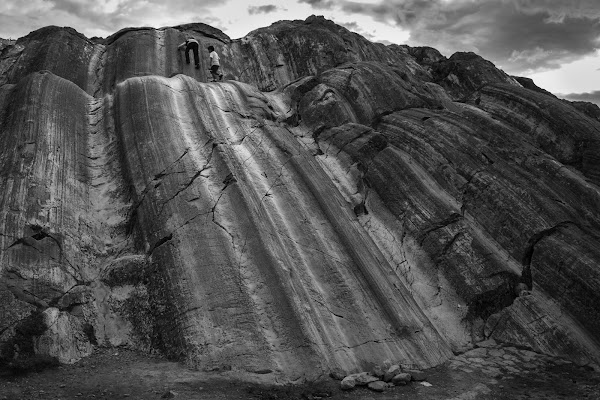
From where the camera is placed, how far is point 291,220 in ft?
54.2

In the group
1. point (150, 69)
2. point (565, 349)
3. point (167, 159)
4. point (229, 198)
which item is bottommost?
point (565, 349)

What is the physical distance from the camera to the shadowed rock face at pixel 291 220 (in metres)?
13.4

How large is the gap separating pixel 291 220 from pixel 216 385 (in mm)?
6125

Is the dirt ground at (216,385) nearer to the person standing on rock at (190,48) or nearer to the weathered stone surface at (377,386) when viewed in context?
the weathered stone surface at (377,386)

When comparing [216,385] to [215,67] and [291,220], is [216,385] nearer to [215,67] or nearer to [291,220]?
[291,220]

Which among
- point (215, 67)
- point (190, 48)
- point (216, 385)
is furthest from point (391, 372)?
point (190, 48)

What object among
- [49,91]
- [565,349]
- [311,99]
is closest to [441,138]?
[311,99]

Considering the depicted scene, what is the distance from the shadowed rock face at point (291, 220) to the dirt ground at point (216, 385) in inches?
19.1

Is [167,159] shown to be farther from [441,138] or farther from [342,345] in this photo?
[441,138]

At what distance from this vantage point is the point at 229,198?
16172 mm

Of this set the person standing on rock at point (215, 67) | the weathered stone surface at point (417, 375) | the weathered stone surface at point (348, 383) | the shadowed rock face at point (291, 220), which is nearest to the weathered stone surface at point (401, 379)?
the weathered stone surface at point (417, 375)

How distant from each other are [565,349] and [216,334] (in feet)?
31.0

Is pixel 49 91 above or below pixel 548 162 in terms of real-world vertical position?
above

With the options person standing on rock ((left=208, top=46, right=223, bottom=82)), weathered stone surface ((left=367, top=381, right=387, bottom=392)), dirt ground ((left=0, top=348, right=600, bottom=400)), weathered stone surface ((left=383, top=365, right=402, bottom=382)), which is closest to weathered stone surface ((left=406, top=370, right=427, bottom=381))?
dirt ground ((left=0, top=348, right=600, bottom=400))
